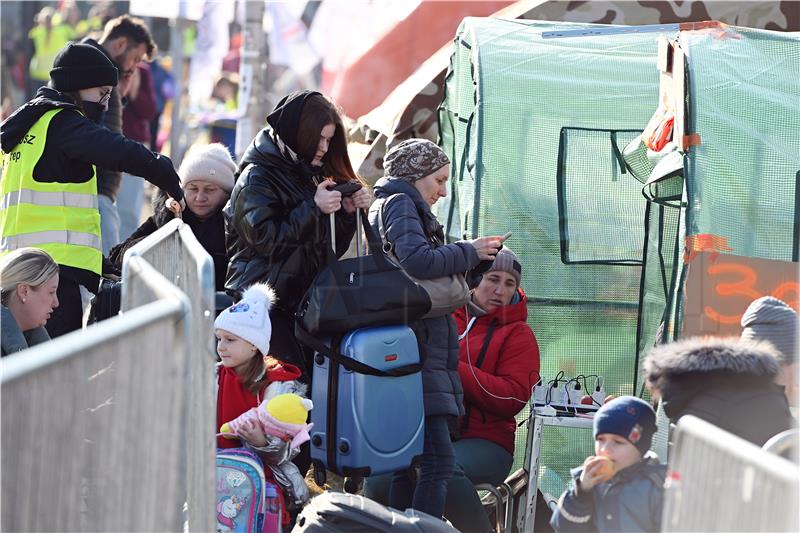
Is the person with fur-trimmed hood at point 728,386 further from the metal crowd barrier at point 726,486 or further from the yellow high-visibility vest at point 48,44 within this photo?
the yellow high-visibility vest at point 48,44

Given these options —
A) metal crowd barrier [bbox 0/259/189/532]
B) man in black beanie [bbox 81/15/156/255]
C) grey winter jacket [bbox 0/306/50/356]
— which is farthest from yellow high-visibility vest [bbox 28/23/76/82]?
metal crowd barrier [bbox 0/259/189/532]

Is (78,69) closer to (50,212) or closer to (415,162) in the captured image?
(50,212)

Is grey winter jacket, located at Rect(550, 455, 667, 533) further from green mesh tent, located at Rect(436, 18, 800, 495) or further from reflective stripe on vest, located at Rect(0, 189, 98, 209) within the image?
reflective stripe on vest, located at Rect(0, 189, 98, 209)

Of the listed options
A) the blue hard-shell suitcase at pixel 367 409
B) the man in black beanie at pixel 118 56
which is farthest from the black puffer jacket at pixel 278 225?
the man in black beanie at pixel 118 56

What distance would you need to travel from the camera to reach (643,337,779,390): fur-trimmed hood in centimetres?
340

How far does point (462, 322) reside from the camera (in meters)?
5.44

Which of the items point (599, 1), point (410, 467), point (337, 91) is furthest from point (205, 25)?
point (410, 467)

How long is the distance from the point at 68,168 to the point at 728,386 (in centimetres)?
300

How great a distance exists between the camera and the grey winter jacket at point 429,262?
4582 millimetres

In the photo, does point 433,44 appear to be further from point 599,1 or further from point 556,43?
point 556,43

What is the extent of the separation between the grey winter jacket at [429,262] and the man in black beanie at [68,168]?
3.42ft

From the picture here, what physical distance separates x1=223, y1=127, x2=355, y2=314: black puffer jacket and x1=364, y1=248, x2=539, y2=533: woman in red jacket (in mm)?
793

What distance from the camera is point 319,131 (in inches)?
185

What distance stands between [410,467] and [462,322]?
43.5 inches
